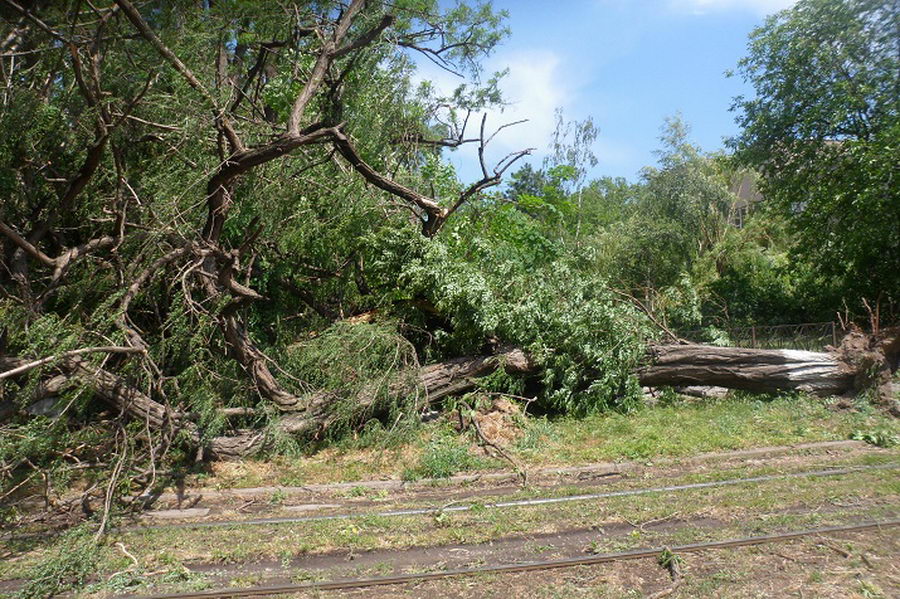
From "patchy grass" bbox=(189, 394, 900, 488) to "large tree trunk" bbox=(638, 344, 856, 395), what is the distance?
341 millimetres

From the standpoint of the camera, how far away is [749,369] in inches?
453

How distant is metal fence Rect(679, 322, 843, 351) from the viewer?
13.5m

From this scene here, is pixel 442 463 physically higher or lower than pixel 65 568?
higher

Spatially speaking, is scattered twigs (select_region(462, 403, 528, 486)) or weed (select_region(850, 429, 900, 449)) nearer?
scattered twigs (select_region(462, 403, 528, 486))

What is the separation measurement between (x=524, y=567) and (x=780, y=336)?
10.7 m

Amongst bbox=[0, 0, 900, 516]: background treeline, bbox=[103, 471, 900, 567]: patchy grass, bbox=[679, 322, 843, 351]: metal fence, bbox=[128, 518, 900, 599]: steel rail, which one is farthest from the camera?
bbox=[679, 322, 843, 351]: metal fence

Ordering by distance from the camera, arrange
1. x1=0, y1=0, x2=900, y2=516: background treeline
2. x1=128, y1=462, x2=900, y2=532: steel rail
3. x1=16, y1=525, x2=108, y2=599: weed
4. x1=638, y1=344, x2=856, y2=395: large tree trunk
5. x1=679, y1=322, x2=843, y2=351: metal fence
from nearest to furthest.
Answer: x1=16, y1=525, x2=108, y2=599: weed < x1=128, y1=462, x2=900, y2=532: steel rail < x1=0, y1=0, x2=900, y2=516: background treeline < x1=638, y1=344, x2=856, y2=395: large tree trunk < x1=679, y1=322, x2=843, y2=351: metal fence

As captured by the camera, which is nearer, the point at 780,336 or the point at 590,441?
the point at 590,441

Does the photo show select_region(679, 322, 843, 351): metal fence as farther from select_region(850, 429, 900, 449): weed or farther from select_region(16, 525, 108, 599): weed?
select_region(16, 525, 108, 599): weed

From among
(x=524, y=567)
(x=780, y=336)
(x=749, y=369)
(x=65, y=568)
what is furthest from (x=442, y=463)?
(x=780, y=336)

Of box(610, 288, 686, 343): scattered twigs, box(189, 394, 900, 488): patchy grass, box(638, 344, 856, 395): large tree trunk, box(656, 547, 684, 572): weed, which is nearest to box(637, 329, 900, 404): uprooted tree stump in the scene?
box(638, 344, 856, 395): large tree trunk

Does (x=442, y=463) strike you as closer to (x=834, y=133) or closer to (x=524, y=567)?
(x=524, y=567)

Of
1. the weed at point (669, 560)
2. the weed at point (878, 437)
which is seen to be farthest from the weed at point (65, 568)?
the weed at point (878, 437)

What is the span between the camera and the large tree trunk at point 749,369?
37.4 feet
